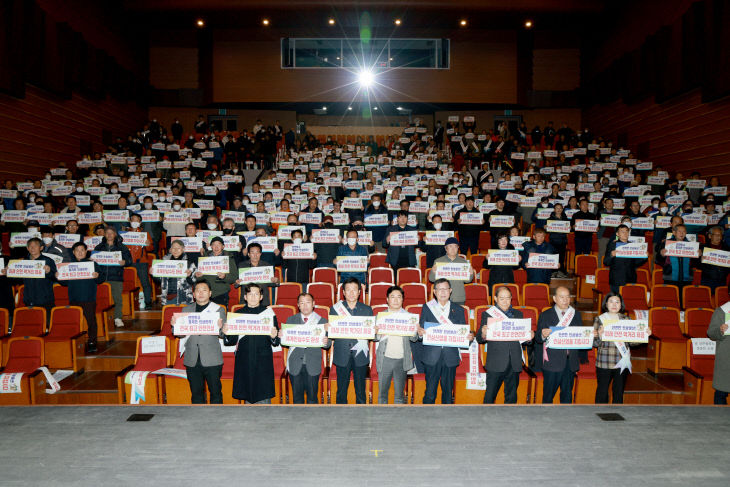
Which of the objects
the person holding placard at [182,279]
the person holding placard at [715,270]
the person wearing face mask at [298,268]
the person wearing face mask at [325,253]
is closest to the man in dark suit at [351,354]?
the person wearing face mask at [298,268]

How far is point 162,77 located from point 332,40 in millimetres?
8740

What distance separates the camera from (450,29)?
22.9 m

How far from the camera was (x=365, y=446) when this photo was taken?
2.95 meters

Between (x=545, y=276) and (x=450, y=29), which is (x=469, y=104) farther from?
(x=545, y=276)

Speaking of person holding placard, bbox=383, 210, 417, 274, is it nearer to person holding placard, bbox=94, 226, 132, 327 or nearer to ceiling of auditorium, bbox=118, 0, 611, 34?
person holding placard, bbox=94, 226, 132, 327

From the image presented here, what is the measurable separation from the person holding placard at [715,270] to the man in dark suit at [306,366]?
6.49 meters

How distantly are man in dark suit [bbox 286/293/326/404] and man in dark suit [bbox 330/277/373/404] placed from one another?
222mm

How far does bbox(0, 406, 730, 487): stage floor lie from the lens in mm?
2627

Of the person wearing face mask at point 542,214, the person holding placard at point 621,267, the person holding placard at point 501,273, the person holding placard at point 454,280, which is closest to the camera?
the person holding placard at point 454,280

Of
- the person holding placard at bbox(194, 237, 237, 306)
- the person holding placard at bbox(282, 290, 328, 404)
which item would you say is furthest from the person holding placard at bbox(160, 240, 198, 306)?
the person holding placard at bbox(282, 290, 328, 404)

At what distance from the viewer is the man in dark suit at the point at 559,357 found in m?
4.91

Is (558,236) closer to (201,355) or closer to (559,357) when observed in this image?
(559,357)

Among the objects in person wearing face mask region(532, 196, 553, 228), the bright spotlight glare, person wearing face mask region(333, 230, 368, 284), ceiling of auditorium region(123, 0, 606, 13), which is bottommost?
person wearing face mask region(333, 230, 368, 284)

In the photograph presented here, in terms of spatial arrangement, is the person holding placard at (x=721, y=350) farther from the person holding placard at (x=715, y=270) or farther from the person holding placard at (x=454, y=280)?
the person holding placard at (x=715, y=270)
